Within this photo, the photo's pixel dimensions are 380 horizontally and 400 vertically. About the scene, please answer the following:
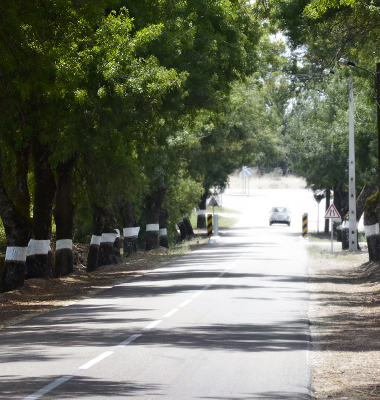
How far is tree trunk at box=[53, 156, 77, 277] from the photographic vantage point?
22.8 meters

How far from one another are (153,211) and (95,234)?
30.2ft

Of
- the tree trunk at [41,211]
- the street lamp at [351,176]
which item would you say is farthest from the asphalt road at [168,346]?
the street lamp at [351,176]

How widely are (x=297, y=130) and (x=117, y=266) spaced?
75.6 ft

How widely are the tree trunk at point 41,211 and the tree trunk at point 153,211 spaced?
49.5ft

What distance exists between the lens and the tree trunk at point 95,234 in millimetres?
28273

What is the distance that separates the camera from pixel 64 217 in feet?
79.0

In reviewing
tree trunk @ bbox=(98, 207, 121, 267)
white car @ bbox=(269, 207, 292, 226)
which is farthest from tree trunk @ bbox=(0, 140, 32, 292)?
white car @ bbox=(269, 207, 292, 226)

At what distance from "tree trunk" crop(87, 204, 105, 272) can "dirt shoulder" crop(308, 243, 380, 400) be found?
8.85 m

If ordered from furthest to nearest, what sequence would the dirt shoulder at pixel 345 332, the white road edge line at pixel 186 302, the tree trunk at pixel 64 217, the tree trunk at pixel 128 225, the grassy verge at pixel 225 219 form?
1. the grassy verge at pixel 225 219
2. the tree trunk at pixel 128 225
3. the tree trunk at pixel 64 217
4. the white road edge line at pixel 186 302
5. the dirt shoulder at pixel 345 332

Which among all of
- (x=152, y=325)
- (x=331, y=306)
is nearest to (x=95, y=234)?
(x=331, y=306)

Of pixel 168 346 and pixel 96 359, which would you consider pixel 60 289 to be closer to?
pixel 168 346

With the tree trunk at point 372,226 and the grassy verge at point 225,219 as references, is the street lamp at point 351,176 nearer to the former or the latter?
the tree trunk at point 372,226

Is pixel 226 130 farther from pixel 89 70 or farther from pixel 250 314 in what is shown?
pixel 250 314

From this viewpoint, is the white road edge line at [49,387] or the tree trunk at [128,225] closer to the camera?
the white road edge line at [49,387]
